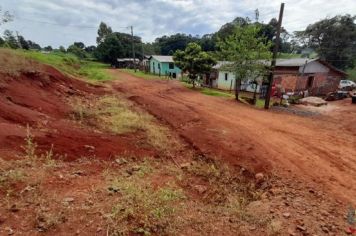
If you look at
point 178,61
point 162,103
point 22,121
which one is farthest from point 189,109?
point 178,61

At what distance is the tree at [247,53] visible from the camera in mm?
17219

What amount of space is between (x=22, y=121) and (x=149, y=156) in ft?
13.0

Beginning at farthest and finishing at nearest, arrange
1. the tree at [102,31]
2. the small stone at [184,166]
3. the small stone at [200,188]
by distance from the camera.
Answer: the tree at [102,31]
the small stone at [184,166]
the small stone at [200,188]

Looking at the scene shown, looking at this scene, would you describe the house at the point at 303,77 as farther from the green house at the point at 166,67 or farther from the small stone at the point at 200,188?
the small stone at the point at 200,188

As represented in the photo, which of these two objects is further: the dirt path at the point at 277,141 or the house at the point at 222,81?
the house at the point at 222,81

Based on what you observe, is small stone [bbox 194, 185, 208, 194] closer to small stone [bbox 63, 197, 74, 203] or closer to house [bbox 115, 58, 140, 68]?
small stone [bbox 63, 197, 74, 203]

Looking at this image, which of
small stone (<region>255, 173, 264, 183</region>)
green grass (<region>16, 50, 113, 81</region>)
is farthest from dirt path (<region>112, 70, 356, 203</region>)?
green grass (<region>16, 50, 113, 81</region>)

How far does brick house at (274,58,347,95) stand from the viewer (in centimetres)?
2339

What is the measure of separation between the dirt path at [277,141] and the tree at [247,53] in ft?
14.9

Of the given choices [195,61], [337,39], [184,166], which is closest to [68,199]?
[184,166]

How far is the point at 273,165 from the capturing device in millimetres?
7016

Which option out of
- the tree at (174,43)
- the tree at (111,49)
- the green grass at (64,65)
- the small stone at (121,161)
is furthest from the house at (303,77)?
the tree at (174,43)

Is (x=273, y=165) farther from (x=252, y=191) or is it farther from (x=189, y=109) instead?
(x=189, y=109)

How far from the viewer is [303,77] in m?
23.7
